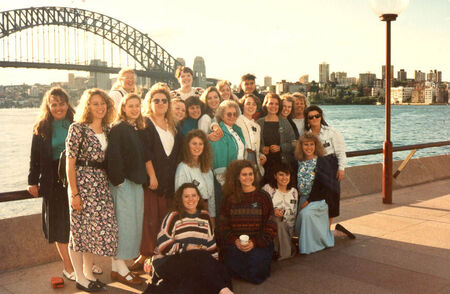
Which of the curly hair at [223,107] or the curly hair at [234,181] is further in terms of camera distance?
the curly hair at [223,107]

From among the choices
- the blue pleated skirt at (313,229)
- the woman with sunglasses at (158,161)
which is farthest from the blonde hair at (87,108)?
the blue pleated skirt at (313,229)

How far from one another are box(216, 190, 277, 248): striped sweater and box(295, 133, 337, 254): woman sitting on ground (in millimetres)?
575

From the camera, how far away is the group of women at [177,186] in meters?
3.61

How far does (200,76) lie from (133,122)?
58.0 m

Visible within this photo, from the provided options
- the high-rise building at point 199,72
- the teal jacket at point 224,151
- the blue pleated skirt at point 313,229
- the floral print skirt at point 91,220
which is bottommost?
the blue pleated skirt at point 313,229

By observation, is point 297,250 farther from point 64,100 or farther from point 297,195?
point 64,100

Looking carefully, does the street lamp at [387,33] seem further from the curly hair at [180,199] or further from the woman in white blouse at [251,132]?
the curly hair at [180,199]

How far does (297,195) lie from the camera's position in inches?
184

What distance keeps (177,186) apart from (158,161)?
0.84 feet

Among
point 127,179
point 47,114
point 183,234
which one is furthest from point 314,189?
point 47,114

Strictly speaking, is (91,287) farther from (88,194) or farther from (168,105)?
(168,105)

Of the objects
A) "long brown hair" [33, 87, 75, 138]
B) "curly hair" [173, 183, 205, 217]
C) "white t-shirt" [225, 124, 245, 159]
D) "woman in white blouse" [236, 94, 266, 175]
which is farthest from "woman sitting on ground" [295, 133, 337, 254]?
"long brown hair" [33, 87, 75, 138]

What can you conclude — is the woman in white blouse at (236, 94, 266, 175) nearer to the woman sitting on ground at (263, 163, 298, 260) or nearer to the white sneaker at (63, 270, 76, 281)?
the woman sitting on ground at (263, 163, 298, 260)

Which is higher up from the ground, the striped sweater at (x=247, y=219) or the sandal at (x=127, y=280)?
the striped sweater at (x=247, y=219)
